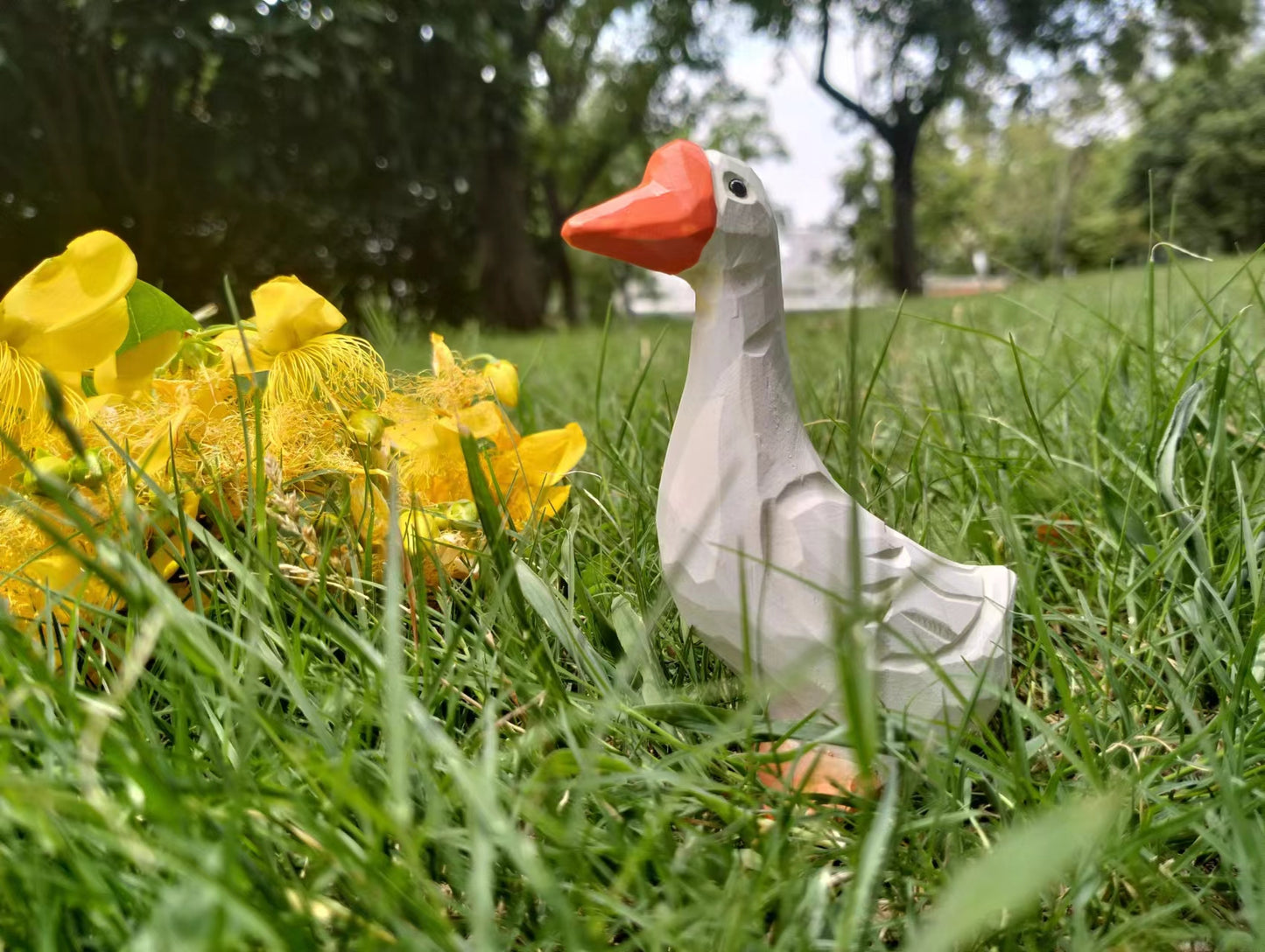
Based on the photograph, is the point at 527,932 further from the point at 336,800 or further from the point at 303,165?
the point at 303,165

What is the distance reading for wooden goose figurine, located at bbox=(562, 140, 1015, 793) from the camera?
570 mm

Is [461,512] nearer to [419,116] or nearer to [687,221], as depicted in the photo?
[687,221]

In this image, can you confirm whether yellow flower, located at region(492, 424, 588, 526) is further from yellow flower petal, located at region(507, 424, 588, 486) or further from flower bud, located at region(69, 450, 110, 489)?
flower bud, located at region(69, 450, 110, 489)

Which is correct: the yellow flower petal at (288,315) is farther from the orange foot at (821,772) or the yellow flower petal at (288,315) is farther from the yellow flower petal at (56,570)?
the orange foot at (821,772)

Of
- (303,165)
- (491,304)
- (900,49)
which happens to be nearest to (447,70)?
(303,165)

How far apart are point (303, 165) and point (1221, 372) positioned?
6.10 metres

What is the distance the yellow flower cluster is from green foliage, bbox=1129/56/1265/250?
832 inches

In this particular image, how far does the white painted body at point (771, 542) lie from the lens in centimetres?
57

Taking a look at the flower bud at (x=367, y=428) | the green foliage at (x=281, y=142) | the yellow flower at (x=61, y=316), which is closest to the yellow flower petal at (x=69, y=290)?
the yellow flower at (x=61, y=316)

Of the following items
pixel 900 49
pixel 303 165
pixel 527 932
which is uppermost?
pixel 900 49

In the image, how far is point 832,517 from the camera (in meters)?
0.58

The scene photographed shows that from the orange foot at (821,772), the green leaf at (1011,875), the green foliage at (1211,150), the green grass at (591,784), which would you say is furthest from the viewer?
the green foliage at (1211,150)

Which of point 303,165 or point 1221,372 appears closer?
point 1221,372

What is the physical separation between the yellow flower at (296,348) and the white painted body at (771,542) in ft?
1.08
